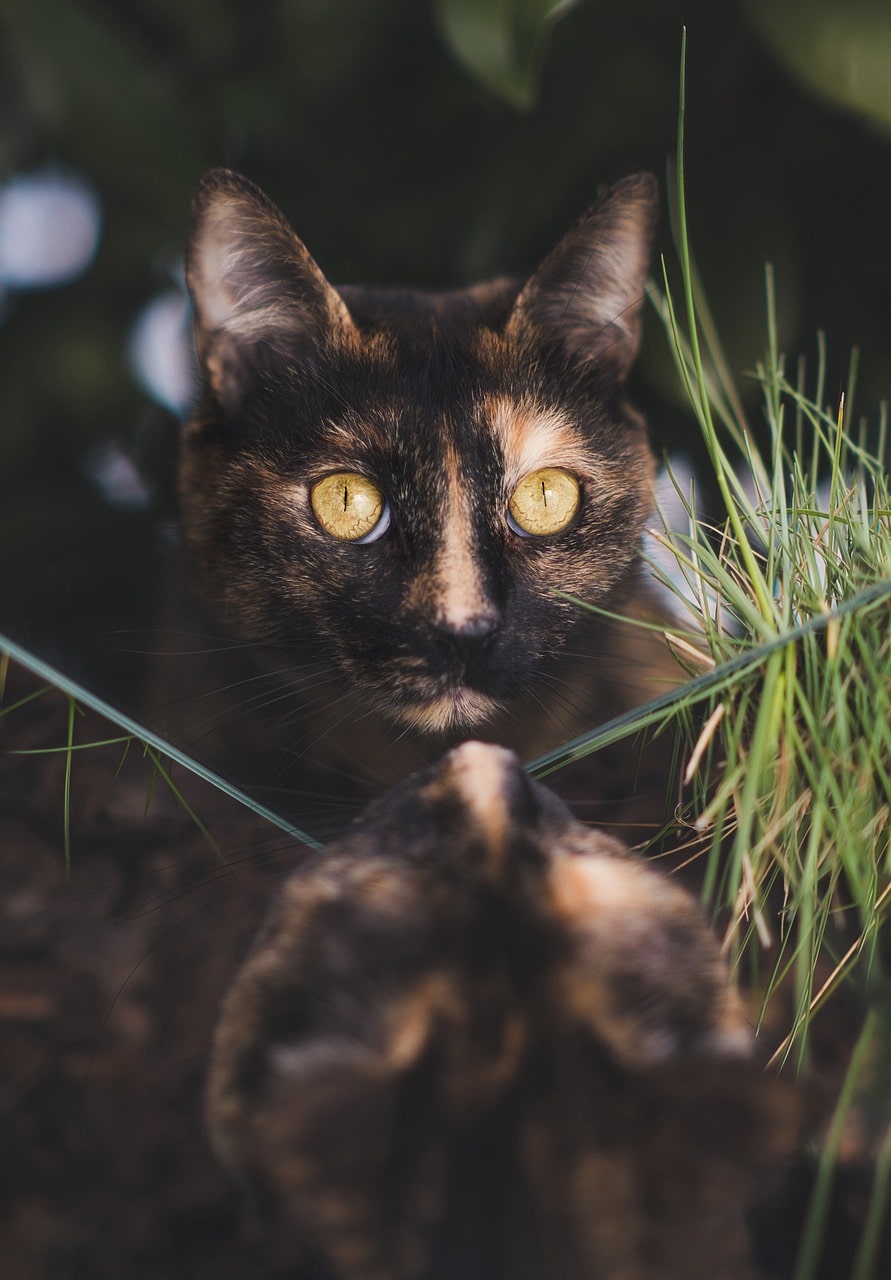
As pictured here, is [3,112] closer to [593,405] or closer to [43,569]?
[43,569]

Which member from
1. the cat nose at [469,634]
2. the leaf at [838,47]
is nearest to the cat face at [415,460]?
the cat nose at [469,634]

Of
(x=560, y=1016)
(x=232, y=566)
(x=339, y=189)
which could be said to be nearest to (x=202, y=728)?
(x=232, y=566)

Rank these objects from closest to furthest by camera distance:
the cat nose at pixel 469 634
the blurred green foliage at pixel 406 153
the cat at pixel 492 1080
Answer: the cat at pixel 492 1080 < the cat nose at pixel 469 634 < the blurred green foliage at pixel 406 153

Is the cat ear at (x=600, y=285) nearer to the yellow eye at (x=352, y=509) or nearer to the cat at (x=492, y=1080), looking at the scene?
the yellow eye at (x=352, y=509)

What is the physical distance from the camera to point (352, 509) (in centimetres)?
36

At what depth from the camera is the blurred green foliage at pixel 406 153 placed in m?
0.47

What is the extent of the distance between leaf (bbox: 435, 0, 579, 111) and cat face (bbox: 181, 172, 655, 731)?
0.06 m

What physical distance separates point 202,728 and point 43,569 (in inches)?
5.8

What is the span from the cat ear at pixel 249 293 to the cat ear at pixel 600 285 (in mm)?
89

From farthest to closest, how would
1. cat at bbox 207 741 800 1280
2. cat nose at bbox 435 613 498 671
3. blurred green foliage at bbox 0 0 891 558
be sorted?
1. blurred green foliage at bbox 0 0 891 558
2. cat nose at bbox 435 613 498 671
3. cat at bbox 207 741 800 1280

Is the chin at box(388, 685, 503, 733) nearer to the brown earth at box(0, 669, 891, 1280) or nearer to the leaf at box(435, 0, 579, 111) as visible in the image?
the brown earth at box(0, 669, 891, 1280)

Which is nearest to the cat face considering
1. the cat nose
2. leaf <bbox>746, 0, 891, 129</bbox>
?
the cat nose

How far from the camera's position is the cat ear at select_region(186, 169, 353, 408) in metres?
0.38

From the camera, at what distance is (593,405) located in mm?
420
